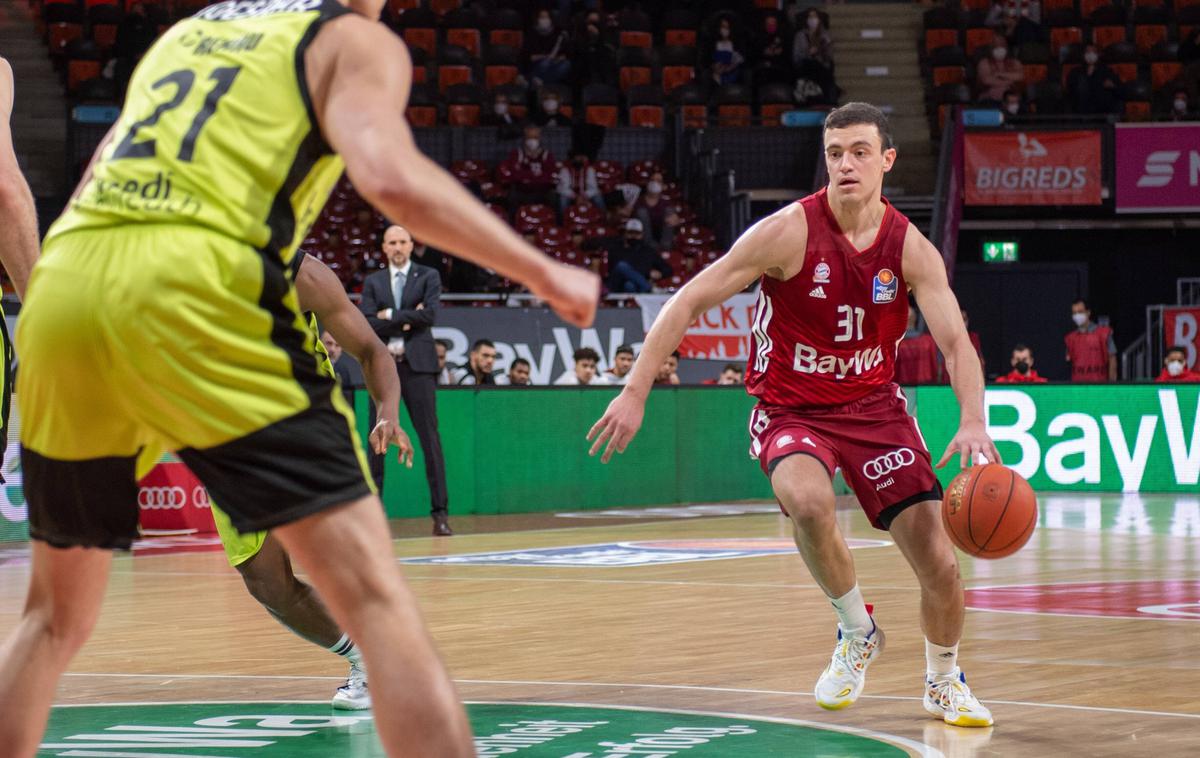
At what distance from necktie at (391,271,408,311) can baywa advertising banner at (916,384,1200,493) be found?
696 cm

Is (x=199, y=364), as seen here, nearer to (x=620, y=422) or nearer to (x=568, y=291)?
(x=568, y=291)

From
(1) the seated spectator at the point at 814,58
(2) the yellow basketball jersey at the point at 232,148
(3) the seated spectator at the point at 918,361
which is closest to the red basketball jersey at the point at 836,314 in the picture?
(2) the yellow basketball jersey at the point at 232,148

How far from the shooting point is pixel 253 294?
121 inches

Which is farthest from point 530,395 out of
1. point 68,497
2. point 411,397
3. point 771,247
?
point 68,497

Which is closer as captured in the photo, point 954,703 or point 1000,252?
point 954,703

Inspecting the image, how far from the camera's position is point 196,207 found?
10.1ft

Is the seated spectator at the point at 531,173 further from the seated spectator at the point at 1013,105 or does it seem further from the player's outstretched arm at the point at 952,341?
the player's outstretched arm at the point at 952,341

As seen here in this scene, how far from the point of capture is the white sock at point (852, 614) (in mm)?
5824

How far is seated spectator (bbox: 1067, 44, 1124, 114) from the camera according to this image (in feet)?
81.5

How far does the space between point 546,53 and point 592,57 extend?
2.19ft

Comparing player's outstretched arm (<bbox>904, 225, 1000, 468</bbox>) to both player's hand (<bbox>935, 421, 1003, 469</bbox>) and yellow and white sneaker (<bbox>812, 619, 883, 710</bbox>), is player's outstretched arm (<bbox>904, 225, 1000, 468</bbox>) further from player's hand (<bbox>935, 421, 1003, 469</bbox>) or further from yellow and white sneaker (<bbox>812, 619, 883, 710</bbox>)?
yellow and white sneaker (<bbox>812, 619, 883, 710</bbox>)

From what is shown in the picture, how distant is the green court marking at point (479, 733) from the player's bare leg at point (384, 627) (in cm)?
187

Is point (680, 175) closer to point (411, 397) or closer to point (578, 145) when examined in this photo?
point (578, 145)

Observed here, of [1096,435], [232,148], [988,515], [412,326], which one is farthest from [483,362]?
[232,148]
